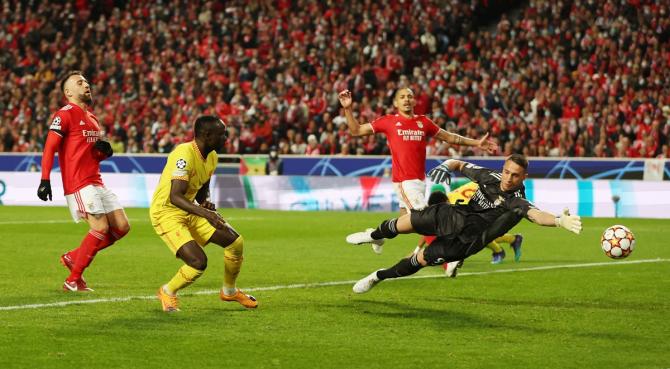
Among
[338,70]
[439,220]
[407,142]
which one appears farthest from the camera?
[338,70]

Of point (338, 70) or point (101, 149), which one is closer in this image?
point (101, 149)

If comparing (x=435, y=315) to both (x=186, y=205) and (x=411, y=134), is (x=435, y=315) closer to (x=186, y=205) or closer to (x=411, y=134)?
(x=186, y=205)

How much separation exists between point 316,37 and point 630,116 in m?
11.2

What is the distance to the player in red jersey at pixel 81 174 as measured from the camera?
11.4 meters

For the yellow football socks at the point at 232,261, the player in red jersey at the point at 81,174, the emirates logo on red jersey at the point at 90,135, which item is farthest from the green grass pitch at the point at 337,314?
the emirates logo on red jersey at the point at 90,135

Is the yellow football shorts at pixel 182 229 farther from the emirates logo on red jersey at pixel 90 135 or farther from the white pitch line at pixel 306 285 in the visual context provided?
the emirates logo on red jersey at pixel 90 135

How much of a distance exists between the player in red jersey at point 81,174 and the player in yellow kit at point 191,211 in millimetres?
1700

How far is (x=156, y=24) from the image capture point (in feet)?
127

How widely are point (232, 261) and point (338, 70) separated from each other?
2409cm

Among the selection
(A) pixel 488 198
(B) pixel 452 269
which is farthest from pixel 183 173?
(B) pixel 452 269

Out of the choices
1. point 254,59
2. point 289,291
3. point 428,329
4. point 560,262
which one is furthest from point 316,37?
point 428,329

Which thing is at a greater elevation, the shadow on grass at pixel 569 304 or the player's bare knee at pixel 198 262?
the player's bare knee at pixel 198 262

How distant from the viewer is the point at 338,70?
33.8m

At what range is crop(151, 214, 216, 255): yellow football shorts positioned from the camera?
9.71 metres
